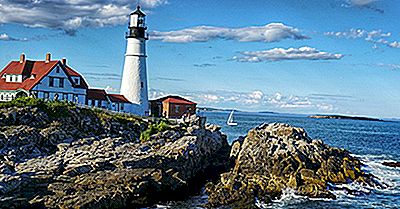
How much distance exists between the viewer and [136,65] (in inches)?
1693

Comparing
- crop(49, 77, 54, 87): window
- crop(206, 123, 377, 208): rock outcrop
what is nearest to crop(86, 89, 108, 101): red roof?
crop(49, 77, 54, 87): window

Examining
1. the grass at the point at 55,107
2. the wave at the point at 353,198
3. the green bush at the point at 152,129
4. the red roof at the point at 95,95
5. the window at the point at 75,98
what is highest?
the red roof at the point at 95,95

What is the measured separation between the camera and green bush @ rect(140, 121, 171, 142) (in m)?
34.0

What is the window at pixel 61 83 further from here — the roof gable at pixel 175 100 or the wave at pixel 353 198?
the wave at pixel 353 198

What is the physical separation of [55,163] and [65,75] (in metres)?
17.0

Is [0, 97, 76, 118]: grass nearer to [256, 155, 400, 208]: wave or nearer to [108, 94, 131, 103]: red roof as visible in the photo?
[108, 94, 131, 103]: red roof

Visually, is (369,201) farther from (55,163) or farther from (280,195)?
(55,163)

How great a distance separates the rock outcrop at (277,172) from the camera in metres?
25.4

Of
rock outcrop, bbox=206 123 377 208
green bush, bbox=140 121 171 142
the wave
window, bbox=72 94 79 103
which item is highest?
window, bbox=72 94 79 103

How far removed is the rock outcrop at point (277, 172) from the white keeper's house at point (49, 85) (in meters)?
15.3

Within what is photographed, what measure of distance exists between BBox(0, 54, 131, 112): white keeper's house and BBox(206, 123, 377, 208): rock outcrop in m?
15.3

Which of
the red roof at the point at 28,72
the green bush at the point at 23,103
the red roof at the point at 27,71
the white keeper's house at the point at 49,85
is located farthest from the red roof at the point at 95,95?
the green bush at the point at 23,103

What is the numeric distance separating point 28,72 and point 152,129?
533 inches

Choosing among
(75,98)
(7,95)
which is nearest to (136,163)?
(75,98)
